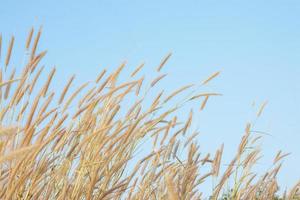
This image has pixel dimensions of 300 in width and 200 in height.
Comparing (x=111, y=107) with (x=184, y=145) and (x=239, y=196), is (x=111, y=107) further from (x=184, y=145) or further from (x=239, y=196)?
(x=239, y=196)

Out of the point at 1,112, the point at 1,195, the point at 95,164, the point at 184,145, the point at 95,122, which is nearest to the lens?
the point at 1,195

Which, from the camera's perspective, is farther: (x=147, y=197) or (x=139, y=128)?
(x=147, y=197)

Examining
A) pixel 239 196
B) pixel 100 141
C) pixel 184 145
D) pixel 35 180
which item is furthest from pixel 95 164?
pixel 239 196

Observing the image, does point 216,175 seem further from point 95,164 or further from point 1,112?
point 1,112

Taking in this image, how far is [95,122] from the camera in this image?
7.66 ft

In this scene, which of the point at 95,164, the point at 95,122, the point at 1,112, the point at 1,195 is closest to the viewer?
the point at 1,195

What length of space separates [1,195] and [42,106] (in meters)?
0.52

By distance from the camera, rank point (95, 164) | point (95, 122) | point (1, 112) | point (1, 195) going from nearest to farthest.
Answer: point (1, 195) → point (95, 164) → point (1, 112) → point (95, 122)

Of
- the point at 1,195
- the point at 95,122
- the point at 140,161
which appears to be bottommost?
the point at 1,195

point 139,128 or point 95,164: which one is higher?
point 139,128

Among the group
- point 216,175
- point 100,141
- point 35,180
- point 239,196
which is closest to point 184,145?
point 216,175

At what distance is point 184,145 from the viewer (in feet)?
8.47

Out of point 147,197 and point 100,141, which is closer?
point 100,141

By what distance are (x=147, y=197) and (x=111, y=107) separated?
487mm
